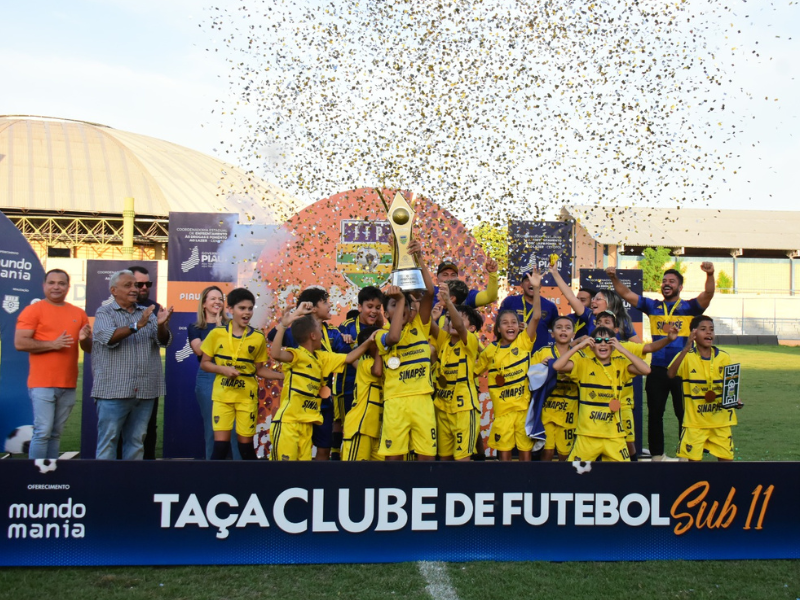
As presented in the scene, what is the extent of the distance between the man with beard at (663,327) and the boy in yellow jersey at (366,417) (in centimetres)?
259

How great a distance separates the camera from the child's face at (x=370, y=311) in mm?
5560

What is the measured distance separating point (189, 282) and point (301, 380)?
10.1 feet

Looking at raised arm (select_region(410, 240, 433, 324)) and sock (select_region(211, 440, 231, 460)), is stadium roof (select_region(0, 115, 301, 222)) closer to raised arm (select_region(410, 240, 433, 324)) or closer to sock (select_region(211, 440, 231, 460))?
sock (select_region(211, 440, 231, 460))

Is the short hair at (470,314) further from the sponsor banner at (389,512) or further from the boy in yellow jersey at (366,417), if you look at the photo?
the sponsor banner at (389,512)

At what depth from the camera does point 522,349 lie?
5531 mm

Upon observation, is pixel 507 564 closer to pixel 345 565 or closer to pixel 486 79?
pixel 345 565

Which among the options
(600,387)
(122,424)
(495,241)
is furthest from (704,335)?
(122,424)

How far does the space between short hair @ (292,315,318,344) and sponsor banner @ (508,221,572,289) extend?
10.5ft

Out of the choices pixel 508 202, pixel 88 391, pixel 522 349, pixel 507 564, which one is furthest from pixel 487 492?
pixel 88 391

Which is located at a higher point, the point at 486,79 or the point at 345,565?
the point at 486,79

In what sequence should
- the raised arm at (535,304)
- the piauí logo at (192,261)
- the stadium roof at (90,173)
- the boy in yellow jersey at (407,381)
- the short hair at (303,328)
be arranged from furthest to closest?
the stadium roof at (90,173) < the piauí logo at (192,261) < the raised arm at (535,304) < the short hair at (303,328) < the boy in yellow jersey at (407,381)

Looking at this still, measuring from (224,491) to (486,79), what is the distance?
16.5ft

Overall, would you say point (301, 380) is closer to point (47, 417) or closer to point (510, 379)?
point (510, 379)

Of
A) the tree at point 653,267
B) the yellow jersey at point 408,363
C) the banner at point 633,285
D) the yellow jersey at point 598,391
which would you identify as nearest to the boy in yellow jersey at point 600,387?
the yellow jersey at point 598,391
